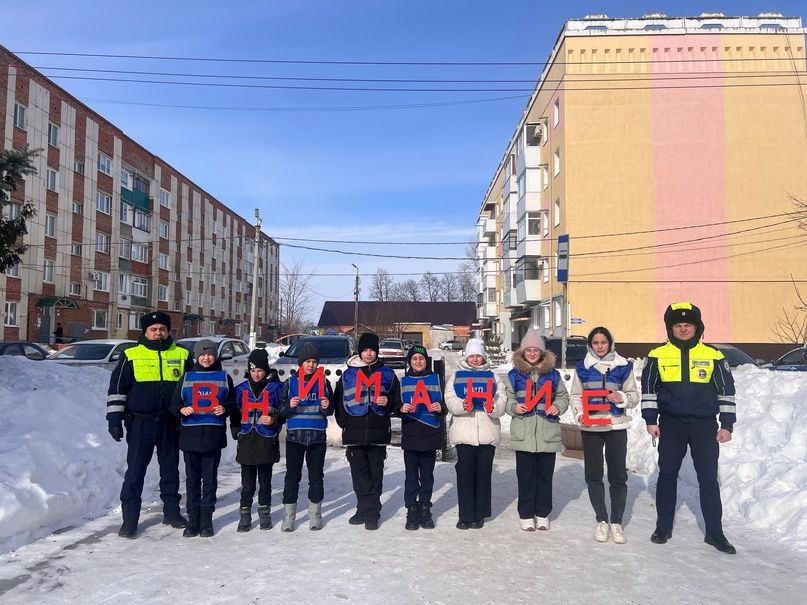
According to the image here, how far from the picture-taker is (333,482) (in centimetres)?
746

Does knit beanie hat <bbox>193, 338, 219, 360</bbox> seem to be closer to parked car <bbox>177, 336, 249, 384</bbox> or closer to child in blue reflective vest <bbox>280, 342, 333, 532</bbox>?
child in blue reflective vest <bbox>280, 342, 333, 532</bbox>

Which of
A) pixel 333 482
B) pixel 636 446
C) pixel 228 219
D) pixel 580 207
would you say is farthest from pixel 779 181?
pixel 228 219

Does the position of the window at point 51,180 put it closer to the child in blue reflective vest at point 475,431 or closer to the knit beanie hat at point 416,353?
the knit beanie hat at point 416,353

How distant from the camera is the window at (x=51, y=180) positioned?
35.1 m

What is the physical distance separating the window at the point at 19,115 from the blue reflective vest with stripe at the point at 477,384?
34.3 meters

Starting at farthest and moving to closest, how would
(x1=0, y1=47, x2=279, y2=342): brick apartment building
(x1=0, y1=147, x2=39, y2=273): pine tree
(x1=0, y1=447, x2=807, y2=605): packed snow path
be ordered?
(x1=0, y1=47, x2=279, y2=342): brick apartment building < (x1=0, y1=147, x2=39, y2=273): pine tree < (x1=0, y1=447, x2=807, y2=605): packed snow path

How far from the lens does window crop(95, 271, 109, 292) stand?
4028cm

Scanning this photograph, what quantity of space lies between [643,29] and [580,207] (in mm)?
9907

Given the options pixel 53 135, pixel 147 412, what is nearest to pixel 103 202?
pixel 53 135

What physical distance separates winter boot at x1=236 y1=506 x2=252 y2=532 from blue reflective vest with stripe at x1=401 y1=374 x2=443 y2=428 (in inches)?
63.7

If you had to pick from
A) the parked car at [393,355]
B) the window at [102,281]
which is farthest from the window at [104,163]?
the parked car at [393,355]

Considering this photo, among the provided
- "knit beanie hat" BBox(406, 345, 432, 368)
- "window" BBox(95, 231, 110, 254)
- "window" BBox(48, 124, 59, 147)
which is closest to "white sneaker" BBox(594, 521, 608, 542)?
"knit beanie hat" BBox(406, 345, 432, 368)

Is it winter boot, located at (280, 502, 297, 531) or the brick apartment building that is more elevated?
the brick apartment building

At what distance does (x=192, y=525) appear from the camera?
531 centimetres
